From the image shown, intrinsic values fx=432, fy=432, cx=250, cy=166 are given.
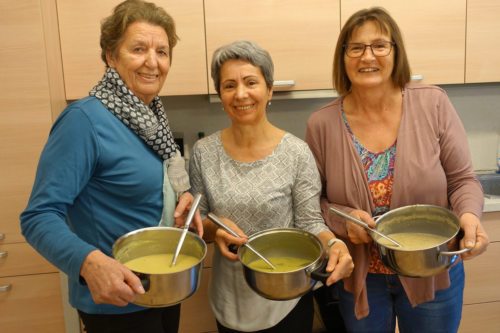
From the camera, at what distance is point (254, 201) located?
3.64 ft

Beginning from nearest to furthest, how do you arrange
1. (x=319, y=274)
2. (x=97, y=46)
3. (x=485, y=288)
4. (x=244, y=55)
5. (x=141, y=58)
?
(x=319, y=274)
(x=141, y=58)
(x=244, y=55)
(x=97, y=46)
(x=485, y=288)

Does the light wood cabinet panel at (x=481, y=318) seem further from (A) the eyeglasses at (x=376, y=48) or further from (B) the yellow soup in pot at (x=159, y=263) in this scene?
(B) the yellow soup in pot at (x=159, y=263)

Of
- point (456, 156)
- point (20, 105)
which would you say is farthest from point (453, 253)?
point (20, 105)

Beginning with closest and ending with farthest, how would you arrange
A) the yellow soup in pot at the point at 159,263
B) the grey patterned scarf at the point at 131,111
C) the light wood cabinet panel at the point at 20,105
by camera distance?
the yellow soup in pot at the point at 159,263 → the grey patterned scarf at the point at 131,111 → the light wood cabinet panel at the point at 20,105

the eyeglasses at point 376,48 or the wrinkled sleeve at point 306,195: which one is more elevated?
the eyeglasses at point 376,48

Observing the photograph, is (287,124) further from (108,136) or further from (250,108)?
(108,136)

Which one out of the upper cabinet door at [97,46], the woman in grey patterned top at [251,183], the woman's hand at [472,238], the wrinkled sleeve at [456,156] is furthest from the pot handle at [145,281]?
the upper cabinet door at [97,46]

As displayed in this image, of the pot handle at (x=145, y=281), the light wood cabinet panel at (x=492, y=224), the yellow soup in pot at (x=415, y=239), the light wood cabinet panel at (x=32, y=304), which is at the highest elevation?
the pot handle at (x=145, y=281)

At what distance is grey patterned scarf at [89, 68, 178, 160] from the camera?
3.10ft

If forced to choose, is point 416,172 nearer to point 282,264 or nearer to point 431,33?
point 282,264

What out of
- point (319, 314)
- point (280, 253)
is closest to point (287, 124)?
point (319, 314)

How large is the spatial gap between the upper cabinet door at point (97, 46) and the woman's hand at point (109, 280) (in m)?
1.11

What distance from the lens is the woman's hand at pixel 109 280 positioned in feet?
2.43

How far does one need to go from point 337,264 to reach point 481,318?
1.42 m
